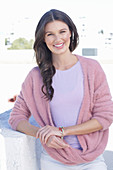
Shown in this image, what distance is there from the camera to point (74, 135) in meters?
1.32

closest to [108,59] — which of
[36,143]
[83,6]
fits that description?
[36,143]

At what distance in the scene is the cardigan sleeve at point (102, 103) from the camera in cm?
128

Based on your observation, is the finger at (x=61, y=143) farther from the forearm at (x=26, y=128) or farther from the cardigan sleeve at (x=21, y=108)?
the cardigan sleeve at (x=21, y=108)

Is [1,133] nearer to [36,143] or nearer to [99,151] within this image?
[36,143]

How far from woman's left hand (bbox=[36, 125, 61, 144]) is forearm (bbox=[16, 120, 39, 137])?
0.05 m

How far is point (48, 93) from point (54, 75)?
11 cm

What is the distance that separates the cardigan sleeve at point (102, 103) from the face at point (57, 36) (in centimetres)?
21

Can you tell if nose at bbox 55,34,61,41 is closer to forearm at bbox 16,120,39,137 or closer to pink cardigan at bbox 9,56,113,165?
pink cardigan at bbox 9,56,113,165

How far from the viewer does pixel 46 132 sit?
49.2 inches

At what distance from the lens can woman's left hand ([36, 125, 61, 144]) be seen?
1.25 metres

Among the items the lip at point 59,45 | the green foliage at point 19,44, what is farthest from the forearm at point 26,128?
the green foliage at point 19,44

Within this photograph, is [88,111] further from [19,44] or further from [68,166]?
[19,44]

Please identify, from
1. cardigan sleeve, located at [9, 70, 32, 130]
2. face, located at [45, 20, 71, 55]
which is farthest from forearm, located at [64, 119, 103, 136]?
face, located at [45, 20, 71, 55]

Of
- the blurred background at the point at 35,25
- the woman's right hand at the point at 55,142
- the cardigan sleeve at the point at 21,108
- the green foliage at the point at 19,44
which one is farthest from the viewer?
the green foliage at the point at 19,44
